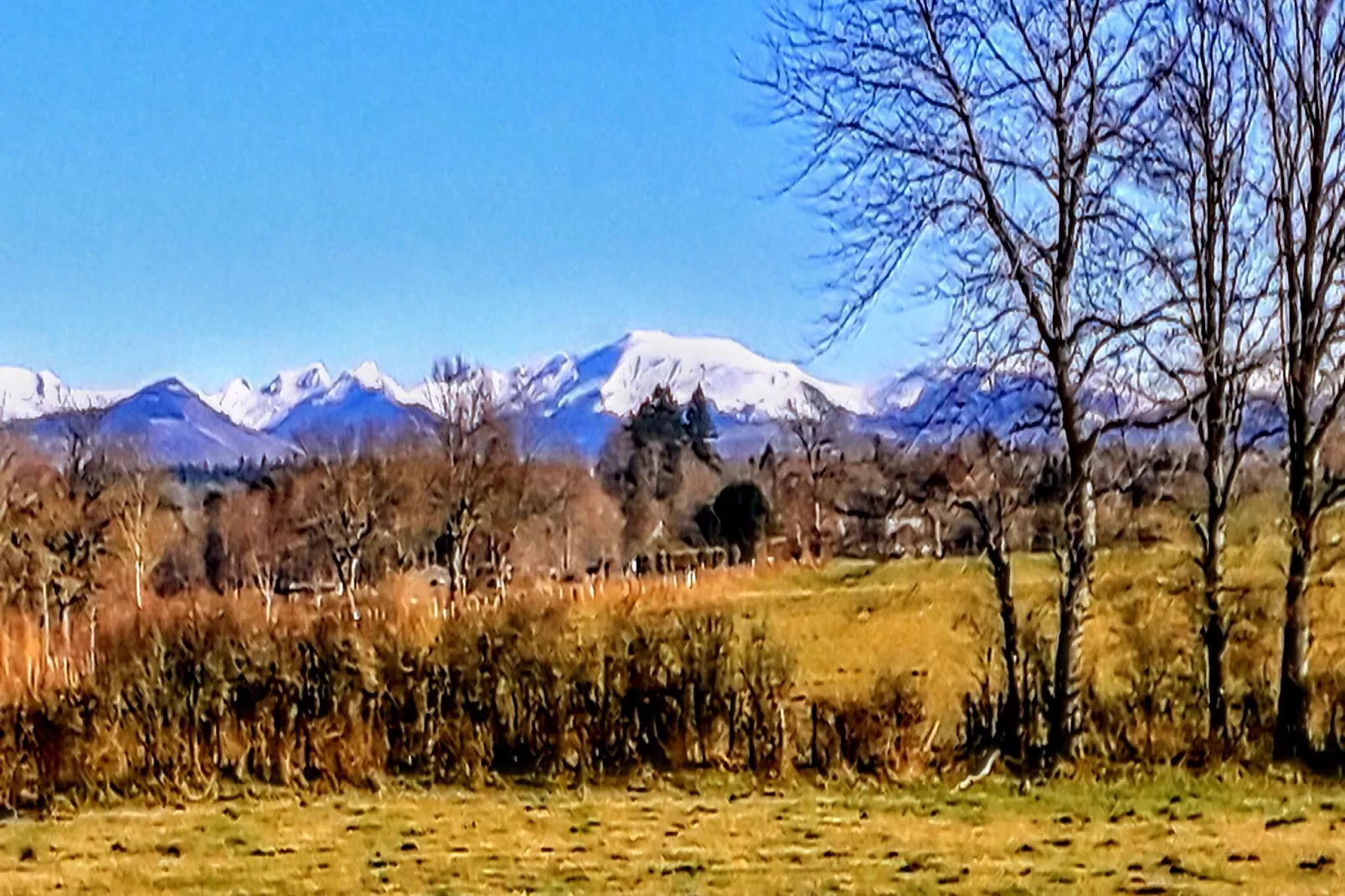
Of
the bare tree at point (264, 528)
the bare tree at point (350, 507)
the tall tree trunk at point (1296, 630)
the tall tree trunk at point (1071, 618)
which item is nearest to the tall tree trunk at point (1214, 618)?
the tall tree trunk at point (1296, 630)

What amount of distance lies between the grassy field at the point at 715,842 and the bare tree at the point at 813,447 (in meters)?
34.5

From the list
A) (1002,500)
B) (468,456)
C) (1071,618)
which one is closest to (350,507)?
(468,456)

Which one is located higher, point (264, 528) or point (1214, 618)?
point (264, 528)

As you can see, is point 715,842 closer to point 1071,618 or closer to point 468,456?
point 1071,618

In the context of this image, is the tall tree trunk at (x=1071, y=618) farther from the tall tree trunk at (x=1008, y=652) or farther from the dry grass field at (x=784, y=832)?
the dry grass field at (x=784, y=832)

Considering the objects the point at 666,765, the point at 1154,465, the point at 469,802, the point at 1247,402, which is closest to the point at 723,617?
the point at 666,765

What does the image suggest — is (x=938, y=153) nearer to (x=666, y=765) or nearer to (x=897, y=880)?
(x=666, y=765)

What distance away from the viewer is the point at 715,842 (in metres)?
12.4

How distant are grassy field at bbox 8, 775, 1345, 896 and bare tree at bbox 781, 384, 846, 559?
34.5 meters

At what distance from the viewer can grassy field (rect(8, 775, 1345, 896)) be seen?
1069cm

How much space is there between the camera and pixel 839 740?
16438mm

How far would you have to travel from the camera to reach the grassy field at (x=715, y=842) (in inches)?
421

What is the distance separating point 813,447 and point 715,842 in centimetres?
5524

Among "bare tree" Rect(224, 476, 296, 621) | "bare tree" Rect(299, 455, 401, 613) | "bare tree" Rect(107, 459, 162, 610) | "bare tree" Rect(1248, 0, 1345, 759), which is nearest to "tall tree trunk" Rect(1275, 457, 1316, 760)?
"bare tree" Rect(1248, 0, 1345, 759)
